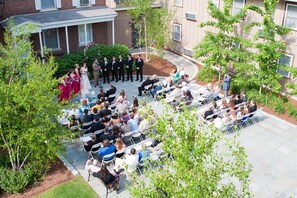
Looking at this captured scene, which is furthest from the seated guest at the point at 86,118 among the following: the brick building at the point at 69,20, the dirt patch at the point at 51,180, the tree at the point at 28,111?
the brick building at the point at 69,20

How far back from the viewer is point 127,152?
1273cm

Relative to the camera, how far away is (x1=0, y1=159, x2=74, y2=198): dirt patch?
11.9 m

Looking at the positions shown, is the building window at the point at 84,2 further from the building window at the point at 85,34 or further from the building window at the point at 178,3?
the building window at the point at 178,3

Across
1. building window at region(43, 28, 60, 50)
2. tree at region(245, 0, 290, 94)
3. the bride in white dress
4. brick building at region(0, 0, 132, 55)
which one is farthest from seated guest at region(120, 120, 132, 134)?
building window at region(43, 28, 60, 50)

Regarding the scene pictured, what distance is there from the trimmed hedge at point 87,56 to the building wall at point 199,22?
5092mm

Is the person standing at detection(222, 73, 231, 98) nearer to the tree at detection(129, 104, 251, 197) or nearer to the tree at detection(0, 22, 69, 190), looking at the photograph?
the tree at detection(0, 22, 69, 190)

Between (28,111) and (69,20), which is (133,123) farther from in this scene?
(69,20)

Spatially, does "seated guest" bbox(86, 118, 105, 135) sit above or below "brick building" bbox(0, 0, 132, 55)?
below

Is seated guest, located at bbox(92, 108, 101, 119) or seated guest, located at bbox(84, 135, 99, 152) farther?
seated guest, located at bbox(92, 108, 101, 119)

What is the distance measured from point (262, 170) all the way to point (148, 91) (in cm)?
802

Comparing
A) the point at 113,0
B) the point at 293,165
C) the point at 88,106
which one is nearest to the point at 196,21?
the point at 113,0

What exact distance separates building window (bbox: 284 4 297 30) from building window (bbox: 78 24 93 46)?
13.0 meters

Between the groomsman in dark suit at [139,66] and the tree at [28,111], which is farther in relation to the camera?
the groomsman in dark suit at [139,66]

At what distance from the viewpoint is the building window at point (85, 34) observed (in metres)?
24.2
